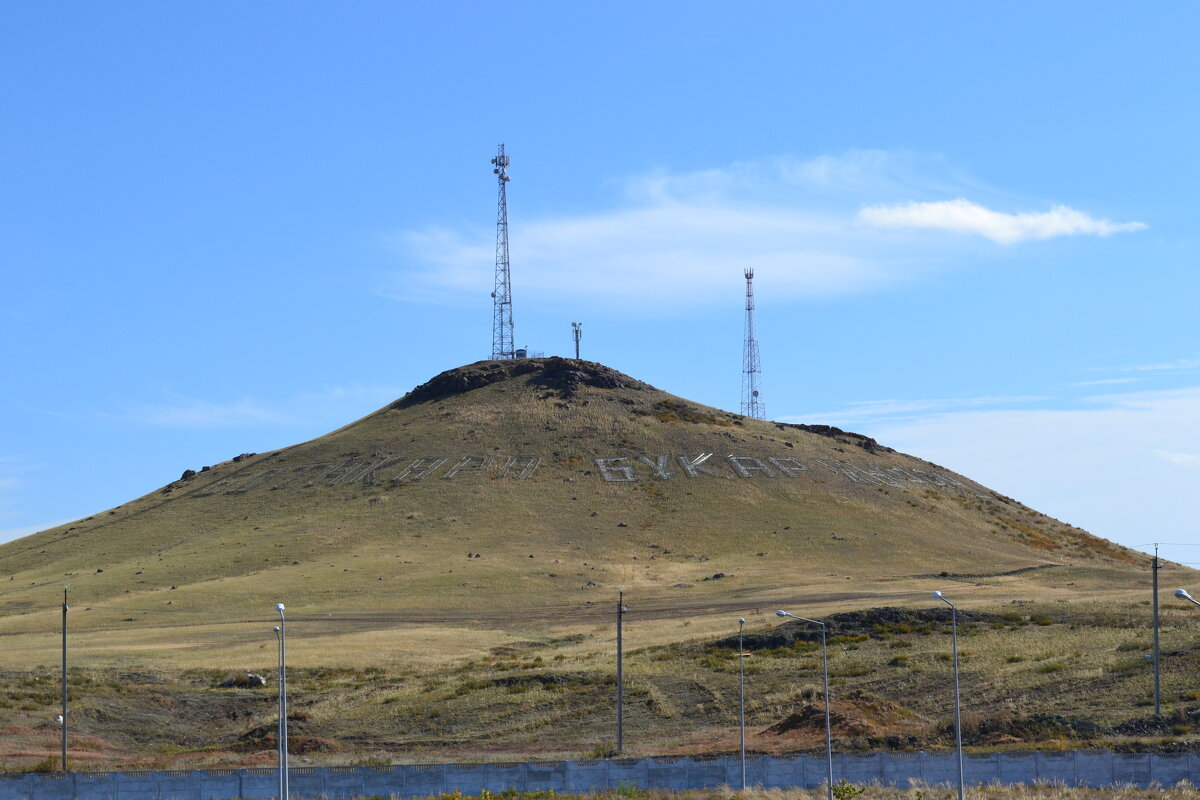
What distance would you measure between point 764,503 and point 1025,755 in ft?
392

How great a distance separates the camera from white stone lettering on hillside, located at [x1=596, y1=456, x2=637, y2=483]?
177625 millimetres

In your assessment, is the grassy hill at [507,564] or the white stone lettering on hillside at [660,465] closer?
the grassy hill at [507,564]

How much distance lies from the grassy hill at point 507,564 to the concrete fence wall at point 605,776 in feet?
56.5

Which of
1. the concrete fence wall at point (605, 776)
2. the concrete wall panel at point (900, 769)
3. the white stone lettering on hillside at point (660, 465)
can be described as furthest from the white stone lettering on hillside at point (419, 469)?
the concrete wall panel at point (900, 769)

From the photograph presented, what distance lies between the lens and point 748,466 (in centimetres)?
18288

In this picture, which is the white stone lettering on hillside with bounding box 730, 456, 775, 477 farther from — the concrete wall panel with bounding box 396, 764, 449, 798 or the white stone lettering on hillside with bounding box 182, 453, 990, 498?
the concrete wall panel with bounding box 396, 764, 449, 798

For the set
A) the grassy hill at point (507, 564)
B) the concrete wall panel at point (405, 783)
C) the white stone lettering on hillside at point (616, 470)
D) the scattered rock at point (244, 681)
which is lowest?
the concrete wall panel at point (405, 783)

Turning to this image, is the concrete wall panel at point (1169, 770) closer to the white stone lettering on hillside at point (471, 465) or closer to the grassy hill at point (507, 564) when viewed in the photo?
the grassy hill at point (507, 564)

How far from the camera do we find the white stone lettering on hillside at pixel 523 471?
586 feet

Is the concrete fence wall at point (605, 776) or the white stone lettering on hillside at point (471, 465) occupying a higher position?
the white stone lettering on hillside at point (471, 465)

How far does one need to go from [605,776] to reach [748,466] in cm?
13747

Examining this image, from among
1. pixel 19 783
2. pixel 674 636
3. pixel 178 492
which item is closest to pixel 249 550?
pixel 178 492

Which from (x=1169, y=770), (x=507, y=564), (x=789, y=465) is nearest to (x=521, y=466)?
(x=789, y=465)

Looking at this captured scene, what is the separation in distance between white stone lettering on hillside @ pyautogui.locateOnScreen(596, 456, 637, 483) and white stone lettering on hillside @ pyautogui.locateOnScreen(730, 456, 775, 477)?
1393cm
